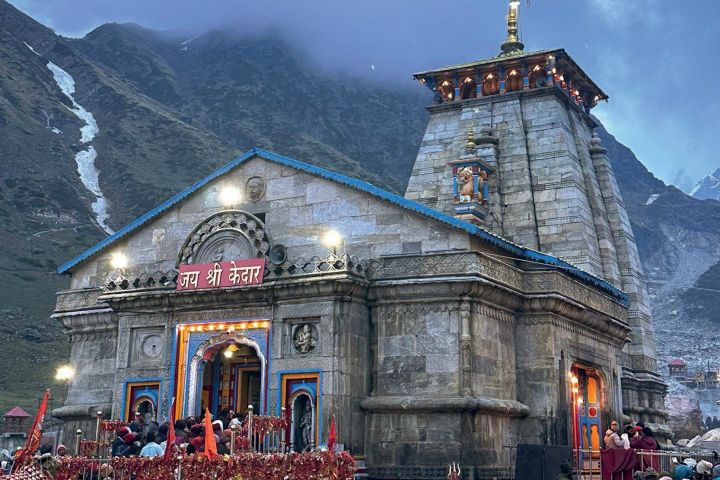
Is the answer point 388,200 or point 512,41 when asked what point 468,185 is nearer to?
point 388,200

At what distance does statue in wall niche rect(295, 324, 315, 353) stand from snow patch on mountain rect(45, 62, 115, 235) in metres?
97.0

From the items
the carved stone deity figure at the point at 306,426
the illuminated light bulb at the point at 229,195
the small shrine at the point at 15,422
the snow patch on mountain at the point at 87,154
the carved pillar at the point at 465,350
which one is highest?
the snow patch on mountain at the point at 87,154

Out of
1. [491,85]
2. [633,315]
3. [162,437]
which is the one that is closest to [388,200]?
[162,437]

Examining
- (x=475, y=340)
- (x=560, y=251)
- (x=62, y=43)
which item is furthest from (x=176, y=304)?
(x=62, y=43)

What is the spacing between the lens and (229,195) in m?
28.1

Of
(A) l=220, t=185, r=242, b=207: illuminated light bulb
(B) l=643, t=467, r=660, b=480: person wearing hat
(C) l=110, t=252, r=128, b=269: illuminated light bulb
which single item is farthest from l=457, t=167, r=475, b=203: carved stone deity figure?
(B) l=643, t=467, r=660, b=480: person wearing hat

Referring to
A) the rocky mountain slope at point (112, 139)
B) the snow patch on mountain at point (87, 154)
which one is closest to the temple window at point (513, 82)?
the rocky mountain slope at point (112, 139)

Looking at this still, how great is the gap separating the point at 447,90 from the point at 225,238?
653 inches

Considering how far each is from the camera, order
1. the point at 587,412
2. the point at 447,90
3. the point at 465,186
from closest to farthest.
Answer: the point at 587,412
the point at 465,186
the point at 447,90

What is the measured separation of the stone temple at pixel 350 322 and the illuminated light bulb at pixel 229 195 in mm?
46

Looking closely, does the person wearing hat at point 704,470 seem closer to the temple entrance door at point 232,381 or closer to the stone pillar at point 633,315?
the temple entrance door at point 232,381

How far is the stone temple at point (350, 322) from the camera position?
2397 cm

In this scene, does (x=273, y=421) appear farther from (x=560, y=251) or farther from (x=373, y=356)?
(x=560, y=251)

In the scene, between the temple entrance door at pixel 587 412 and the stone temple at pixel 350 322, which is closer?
the stone temple at pixel 350 322
